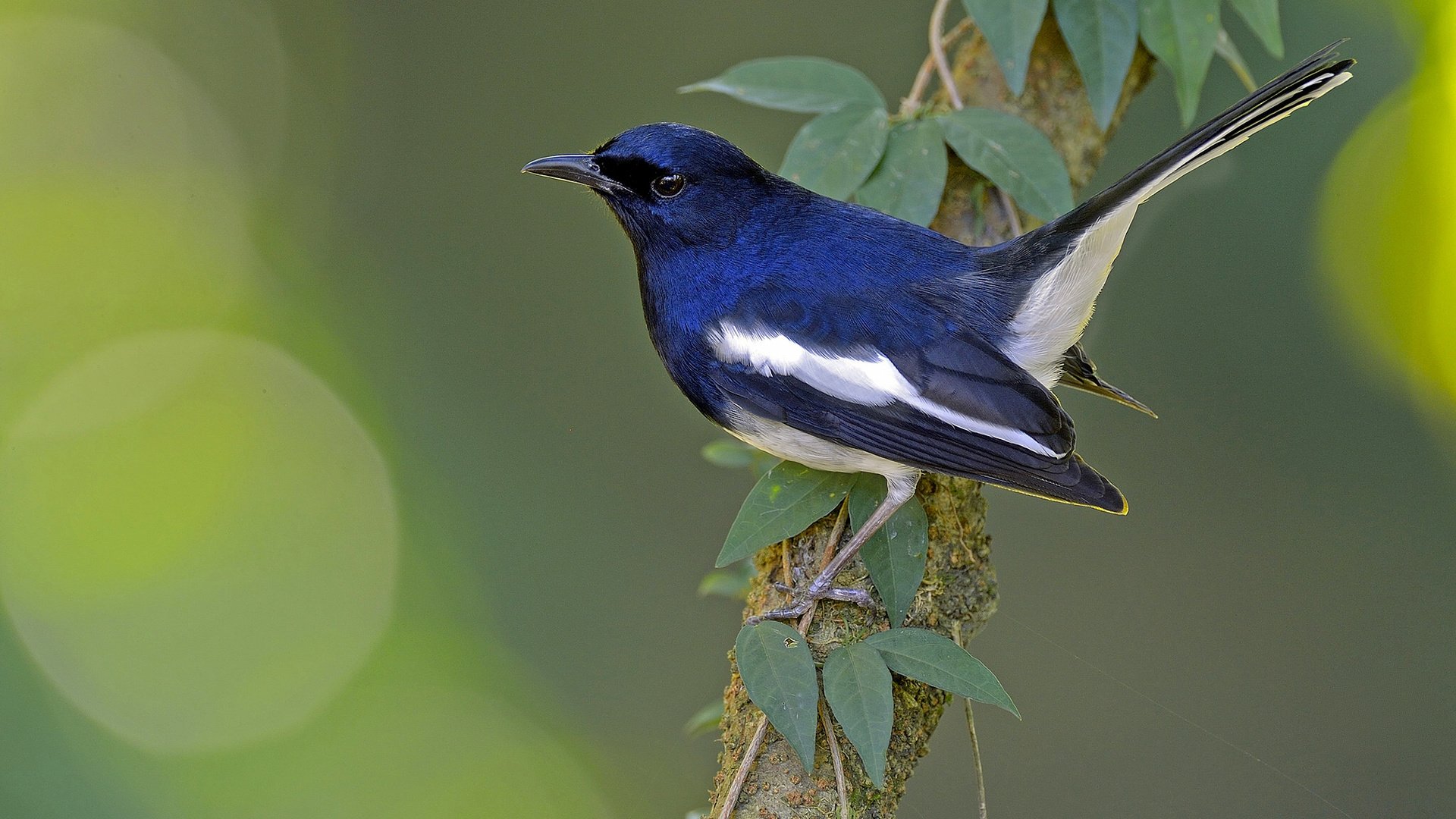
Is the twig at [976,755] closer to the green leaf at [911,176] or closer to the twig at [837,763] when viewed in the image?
the twig at [837,763]

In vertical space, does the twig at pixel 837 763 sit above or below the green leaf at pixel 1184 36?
below

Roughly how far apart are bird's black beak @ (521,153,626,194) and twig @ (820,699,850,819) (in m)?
1.01

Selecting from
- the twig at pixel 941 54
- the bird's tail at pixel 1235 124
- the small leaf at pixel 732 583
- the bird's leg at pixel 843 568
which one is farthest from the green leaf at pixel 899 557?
the twig at pixel 941 54

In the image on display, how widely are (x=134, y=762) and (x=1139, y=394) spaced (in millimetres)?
2903

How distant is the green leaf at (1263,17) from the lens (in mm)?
1880

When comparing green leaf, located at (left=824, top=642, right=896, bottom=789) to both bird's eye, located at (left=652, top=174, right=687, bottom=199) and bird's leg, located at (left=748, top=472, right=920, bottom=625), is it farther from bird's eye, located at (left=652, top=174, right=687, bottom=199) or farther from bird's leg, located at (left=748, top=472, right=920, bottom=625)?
bird's eye, located at (left=652, top=174, right=687, bottom=199)

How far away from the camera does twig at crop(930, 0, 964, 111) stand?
6.61 feet

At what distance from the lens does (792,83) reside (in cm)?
204

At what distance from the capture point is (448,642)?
10.8 feet

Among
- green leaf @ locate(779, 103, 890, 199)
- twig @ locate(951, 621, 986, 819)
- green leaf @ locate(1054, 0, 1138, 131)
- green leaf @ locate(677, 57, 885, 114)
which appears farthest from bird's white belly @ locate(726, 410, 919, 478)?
green leaf @ locate(1054, 0, 1138, 131)

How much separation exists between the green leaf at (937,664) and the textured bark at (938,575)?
78 millimetres

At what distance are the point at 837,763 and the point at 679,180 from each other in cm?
104

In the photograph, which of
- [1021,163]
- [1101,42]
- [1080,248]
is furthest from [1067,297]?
[1101,42]

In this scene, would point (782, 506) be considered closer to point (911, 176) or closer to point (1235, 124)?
point (911, 176)
